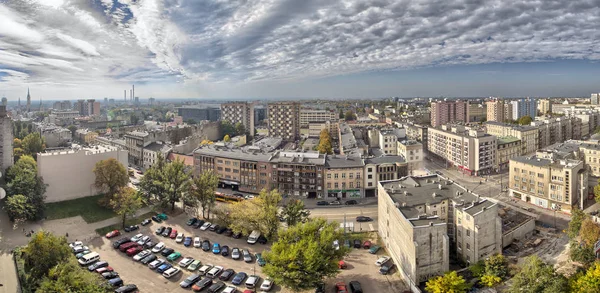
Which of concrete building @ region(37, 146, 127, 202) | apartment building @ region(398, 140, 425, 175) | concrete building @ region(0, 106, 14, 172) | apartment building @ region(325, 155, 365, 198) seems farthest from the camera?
apartment building @ region(398, 140, 425, 175)

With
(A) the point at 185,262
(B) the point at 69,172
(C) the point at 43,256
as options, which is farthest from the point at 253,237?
(B) the point at 69,172

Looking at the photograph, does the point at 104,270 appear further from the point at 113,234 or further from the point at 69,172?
the point at 69,172

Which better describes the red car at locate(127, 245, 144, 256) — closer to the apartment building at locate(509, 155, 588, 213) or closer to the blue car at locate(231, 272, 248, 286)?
the blue car at locate(231, 272, 248, 286)

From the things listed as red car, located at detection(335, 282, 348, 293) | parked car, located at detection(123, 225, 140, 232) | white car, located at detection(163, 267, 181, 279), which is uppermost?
parked car, located at detection(123, 225, 140, 232)

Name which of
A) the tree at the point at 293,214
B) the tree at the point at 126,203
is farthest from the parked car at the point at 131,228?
the tree at the point at 293,214

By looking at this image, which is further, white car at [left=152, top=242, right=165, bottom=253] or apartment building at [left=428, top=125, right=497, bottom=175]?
apartment building at [left=428, top=125, right=497, bottom=175]

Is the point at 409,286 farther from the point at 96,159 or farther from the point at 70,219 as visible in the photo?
the point at 96,159

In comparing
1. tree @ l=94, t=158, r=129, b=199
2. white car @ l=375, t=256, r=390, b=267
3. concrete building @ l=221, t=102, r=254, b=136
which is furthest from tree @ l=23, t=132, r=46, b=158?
white car @ l=375, t=256, r=390, b=267
